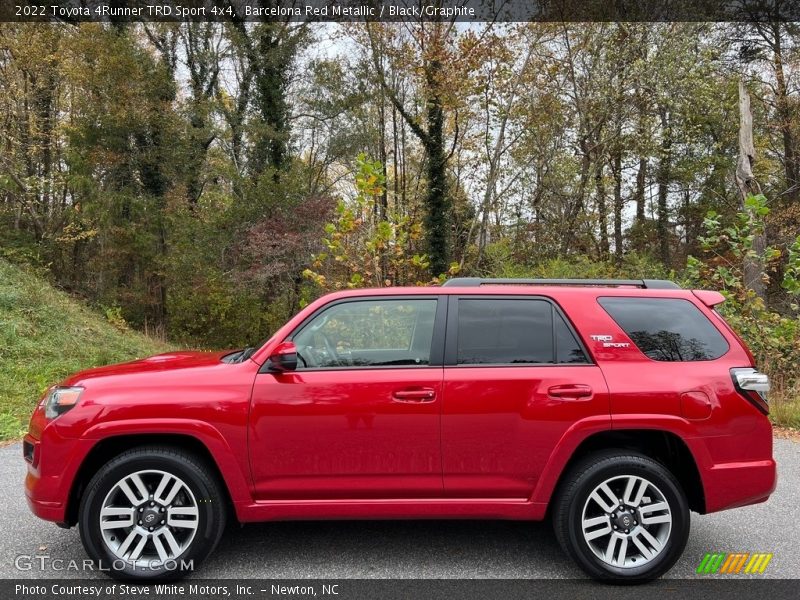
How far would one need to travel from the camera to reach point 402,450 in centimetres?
339

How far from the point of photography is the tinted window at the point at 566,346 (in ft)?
11.6

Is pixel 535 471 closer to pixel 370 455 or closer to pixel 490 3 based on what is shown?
pixel 370 455

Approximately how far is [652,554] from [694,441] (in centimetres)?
70

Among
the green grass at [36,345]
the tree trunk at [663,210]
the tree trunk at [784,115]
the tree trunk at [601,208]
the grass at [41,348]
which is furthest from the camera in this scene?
the tree trunk at [663,210]

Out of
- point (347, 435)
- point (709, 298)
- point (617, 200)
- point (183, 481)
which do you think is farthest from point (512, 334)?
point (617, 200)

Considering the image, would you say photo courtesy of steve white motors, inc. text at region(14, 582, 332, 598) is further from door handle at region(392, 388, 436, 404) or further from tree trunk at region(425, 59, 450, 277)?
tree trunk at region(425, 59, 450, 277)

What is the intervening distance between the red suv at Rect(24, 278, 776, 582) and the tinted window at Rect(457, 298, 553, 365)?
0.07 meters

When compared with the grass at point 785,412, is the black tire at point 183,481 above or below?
above

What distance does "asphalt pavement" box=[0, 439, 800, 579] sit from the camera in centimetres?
349

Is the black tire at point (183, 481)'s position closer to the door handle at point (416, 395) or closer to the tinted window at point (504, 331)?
the door handle at point (416, 395)

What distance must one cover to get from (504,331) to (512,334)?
53 mm

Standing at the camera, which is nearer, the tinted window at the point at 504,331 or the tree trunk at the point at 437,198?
the tinted window at the point at 504,331

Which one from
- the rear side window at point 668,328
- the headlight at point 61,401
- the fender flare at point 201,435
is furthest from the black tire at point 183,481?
the rear side window at point 668,328

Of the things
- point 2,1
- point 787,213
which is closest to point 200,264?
point 2,1
